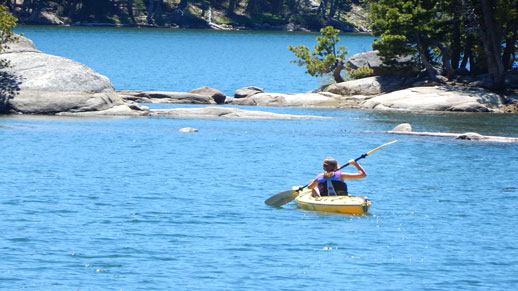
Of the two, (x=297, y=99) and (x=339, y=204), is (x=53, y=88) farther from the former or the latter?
(x=339, y=204)

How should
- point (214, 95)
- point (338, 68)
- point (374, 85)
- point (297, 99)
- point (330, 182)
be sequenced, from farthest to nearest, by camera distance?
1. point (338, 68)
2. point (374, 85)
3. point (297, 99)
4. point (214, 95)
5. point (330, 182)

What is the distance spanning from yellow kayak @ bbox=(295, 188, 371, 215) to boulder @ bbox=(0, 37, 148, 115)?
20.5 m

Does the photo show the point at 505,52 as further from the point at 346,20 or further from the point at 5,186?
the point at 346,20

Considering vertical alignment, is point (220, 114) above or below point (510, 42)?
below

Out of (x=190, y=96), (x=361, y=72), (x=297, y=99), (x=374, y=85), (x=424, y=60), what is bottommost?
(x=190, y=96)

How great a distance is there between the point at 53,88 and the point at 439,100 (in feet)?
63.5

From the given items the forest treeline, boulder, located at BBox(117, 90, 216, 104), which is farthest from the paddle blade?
boulder, located at BBox(117, 90, 216, 104)

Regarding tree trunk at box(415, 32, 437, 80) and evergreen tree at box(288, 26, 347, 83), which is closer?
tree trunk at box(415, 32, 437, 80)

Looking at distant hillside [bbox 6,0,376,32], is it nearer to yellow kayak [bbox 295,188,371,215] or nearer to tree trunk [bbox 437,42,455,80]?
tree trunk [bbox 437,42,455,80]

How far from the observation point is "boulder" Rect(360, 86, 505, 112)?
42.2 metres

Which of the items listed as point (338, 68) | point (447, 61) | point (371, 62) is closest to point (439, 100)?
point (447, 61)

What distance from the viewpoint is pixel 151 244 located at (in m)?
16.3

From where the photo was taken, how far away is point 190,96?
45531 mm

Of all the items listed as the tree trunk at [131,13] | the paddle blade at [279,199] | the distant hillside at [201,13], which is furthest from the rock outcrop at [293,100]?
the tree trunk at [131,13]
